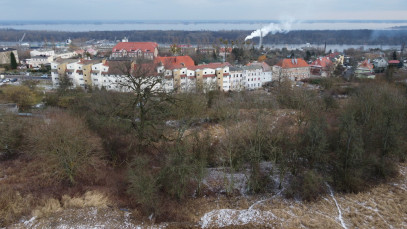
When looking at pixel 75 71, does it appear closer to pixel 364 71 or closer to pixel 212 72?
pixel 212 72

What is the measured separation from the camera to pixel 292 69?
39719mm

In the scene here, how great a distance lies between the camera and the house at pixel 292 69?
3916 centimetres

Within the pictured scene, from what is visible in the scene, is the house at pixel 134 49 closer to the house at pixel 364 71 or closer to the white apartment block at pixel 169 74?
the white apartment block at pixel 169 74

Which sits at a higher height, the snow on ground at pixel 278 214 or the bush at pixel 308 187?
the bush at pixel 308 187

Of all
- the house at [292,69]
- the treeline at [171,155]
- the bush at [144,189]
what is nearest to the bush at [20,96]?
the treeline at [171,155]

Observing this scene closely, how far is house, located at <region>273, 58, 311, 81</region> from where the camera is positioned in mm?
39156

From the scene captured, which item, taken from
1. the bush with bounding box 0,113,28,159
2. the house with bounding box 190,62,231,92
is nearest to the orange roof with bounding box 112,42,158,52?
the house with bounding box 190,62,231,92

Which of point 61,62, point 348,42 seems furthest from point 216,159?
point 348,42

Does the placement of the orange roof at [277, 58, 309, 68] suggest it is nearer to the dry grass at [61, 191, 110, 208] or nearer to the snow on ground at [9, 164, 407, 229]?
the snow on ground at [9, 164, 407, 229]

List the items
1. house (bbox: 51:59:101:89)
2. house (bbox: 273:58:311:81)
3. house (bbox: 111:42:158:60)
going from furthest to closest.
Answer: house (bbox: 111:42:158:60) < house (bbox: 273:58:311:81) < house (bbox: 51:59:101:89)

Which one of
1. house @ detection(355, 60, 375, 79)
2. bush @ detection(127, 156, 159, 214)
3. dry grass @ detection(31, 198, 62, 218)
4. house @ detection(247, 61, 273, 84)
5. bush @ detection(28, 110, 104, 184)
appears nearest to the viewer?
bush @ detection(127, 156, 159, 214)

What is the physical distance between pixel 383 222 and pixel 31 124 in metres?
16.8

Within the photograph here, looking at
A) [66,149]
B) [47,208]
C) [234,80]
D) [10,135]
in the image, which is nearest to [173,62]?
[234,80]

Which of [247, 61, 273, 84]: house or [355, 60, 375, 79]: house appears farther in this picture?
[355, 60, 375, 79]: house
